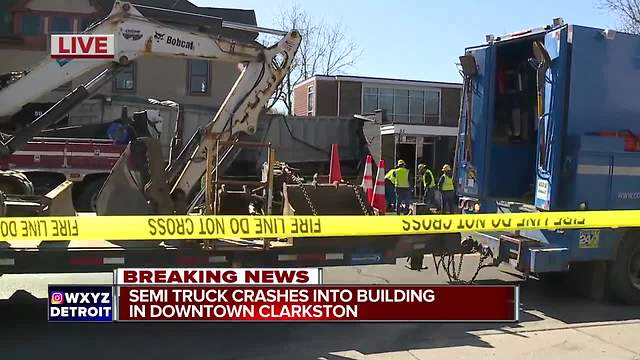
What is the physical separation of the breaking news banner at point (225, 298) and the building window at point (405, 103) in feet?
99.1

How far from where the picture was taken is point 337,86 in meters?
35.6

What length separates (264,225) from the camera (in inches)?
216

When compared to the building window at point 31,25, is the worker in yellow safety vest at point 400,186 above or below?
below

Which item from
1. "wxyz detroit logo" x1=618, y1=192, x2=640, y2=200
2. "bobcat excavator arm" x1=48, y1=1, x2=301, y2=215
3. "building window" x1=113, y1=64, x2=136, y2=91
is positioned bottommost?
"wxyz detroit logo" x1=618, y1=192, x2=640, y2=200

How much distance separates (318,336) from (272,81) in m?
3.24

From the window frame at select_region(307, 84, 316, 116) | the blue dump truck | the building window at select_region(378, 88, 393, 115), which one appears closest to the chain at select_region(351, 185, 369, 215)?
the blue dump truck

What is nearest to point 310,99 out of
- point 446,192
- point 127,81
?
point 127,81

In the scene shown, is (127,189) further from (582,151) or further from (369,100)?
(369,100)

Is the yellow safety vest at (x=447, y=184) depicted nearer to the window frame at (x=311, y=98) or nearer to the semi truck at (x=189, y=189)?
the semi truck at (x=189, y=189)

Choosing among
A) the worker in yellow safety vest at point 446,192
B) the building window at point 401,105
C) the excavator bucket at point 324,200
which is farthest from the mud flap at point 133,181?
the building window at point 401,105

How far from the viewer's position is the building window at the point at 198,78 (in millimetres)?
24812

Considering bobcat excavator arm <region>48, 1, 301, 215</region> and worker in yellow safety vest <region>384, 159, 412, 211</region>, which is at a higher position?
bobcat excavator arm <region>48, 1, 301, 215</region>

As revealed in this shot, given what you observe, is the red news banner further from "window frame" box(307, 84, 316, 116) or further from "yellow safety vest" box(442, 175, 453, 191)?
"window frame" box(307, 84, 316, 116)

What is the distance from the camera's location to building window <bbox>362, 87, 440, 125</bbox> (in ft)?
120
